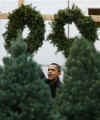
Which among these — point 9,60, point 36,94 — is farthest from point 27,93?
point 9,60

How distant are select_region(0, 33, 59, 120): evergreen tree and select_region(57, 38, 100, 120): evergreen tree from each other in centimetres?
62

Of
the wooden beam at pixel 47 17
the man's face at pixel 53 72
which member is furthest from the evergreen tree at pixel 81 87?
the wooden beam at pixel 47 17

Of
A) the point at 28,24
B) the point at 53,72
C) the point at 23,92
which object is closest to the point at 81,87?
the point at 23,92

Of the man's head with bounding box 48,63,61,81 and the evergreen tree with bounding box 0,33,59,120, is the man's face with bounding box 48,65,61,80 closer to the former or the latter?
the man's head with bounding box 48,63,61,81

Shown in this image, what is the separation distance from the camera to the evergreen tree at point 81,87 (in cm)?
298

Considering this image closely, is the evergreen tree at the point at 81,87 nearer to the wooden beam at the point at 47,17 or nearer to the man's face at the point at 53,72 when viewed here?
the man's face at the point at 53,72

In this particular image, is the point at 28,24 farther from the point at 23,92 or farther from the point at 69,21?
the point at 23,92

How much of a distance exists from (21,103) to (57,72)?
84.9 inches

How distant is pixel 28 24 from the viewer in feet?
19.4

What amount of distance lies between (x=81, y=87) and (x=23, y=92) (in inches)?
31.5

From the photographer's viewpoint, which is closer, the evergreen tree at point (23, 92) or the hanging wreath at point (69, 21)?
the evergreen tree at point (23, 92)

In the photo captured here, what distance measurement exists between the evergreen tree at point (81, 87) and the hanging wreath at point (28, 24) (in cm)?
261

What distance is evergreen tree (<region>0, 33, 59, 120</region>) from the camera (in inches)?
90.0

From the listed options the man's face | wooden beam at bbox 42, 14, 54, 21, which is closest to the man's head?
the man's face
